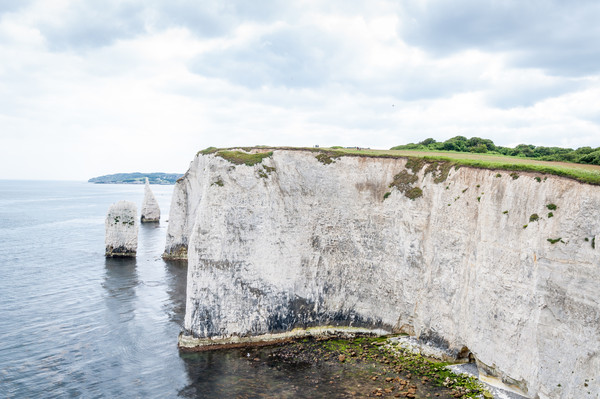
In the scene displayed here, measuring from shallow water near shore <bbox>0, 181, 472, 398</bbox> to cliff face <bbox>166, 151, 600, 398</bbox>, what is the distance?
11.4ft

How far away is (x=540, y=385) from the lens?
19797mm

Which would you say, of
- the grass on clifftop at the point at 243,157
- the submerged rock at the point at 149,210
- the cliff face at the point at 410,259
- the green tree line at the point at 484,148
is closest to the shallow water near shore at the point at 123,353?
the cliff face at the point at 410,259

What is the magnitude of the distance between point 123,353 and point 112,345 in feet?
5.92

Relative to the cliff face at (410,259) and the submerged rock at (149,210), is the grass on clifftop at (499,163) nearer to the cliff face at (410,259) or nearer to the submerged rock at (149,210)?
the cliff face at (410,259)

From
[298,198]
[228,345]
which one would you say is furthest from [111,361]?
[298,198]

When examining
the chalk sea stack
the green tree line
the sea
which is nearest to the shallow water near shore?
the sea

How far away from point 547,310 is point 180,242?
48.0 m

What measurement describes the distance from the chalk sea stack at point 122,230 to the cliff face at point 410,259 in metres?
27.9

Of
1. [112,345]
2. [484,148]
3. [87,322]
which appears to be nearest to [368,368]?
[112,345]

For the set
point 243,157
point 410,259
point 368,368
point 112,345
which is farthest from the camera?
point 243,157

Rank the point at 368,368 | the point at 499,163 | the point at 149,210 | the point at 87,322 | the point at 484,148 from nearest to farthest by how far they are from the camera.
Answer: the point at 499,163, the point at 368,368, the point at 87,322, the point at 484,148, the point at 149,210

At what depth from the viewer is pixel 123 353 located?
92.4ft

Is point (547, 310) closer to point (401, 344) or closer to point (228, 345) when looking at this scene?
point (401, 344)

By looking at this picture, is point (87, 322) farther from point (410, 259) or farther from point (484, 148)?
point (484, 148)
